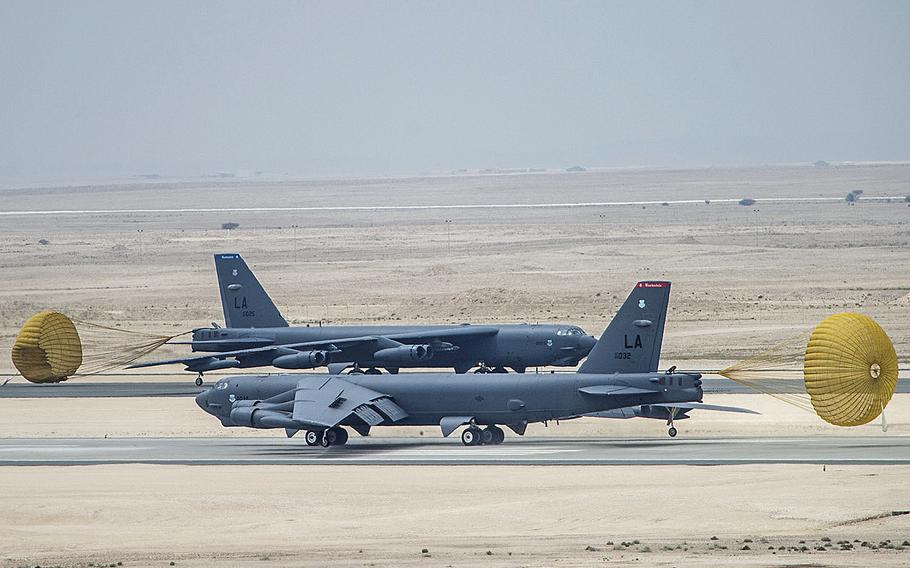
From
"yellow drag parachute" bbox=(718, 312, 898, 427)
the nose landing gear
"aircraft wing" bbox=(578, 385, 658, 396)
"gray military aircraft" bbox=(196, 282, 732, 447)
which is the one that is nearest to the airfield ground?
"yellow drag parachute" bbox=(718, 312, 898, 427)

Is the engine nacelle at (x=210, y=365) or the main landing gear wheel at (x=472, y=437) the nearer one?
the main landing gear wheel at (x=472, y=437)

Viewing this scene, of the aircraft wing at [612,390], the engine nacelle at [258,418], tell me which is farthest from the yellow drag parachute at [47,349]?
the aircraft wing at [612,390]

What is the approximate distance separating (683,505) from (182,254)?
115 metres

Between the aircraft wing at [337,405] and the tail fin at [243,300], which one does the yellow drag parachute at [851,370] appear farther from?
the tail fin at [243,300]

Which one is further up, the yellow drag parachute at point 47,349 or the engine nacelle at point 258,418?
the yellow drag parachute at point 47,349

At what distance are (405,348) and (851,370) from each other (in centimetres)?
2296

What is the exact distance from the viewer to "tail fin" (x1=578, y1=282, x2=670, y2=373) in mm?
48312

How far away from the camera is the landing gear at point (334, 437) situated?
51.2m

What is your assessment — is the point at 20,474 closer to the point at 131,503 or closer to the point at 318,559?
the point at 131,503

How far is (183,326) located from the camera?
88.6 meters

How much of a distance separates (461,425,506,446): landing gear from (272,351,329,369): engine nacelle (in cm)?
1406

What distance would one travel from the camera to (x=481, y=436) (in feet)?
165

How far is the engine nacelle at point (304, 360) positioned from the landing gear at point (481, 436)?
554 inches

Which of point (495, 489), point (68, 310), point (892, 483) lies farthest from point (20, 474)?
point (68, 310)
